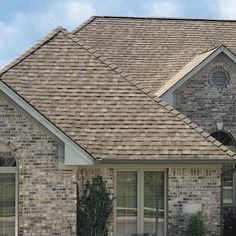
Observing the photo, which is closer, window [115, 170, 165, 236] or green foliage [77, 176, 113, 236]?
green foliage [77, 176, 113, 236]

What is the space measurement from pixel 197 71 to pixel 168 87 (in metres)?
1.19

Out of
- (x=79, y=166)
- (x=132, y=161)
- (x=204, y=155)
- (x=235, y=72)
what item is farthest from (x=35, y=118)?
(x=235, y=72)

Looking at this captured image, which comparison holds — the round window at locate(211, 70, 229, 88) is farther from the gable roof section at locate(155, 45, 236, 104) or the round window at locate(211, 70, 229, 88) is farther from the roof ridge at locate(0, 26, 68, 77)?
the roof ridge at locate(0, 26, 68, 77)

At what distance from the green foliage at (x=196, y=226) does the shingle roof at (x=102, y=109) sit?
4.67 ft

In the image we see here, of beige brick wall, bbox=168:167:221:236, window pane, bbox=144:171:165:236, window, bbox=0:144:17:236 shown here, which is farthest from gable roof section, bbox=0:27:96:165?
beige brick wall, bbox=168:167:221:236

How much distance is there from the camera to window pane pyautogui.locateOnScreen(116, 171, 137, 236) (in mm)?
13652

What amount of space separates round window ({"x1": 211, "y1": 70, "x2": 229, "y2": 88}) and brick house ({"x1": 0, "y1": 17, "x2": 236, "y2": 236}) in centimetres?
490

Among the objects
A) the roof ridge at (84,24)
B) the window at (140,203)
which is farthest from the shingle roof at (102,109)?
the roof ridge at (84,24)

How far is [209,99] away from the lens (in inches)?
744

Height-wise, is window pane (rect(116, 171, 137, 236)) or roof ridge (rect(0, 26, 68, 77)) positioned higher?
roof ridge (rect(0, 26, 68, 77))

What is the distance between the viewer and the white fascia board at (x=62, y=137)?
12383 millimetres

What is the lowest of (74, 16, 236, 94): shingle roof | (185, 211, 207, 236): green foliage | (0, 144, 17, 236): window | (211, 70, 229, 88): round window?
(185, 211, 207, 236): green foliage

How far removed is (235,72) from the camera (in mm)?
19219

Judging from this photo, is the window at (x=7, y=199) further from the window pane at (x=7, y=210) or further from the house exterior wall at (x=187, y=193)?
the house exterior wall at (x=187, y=193)
